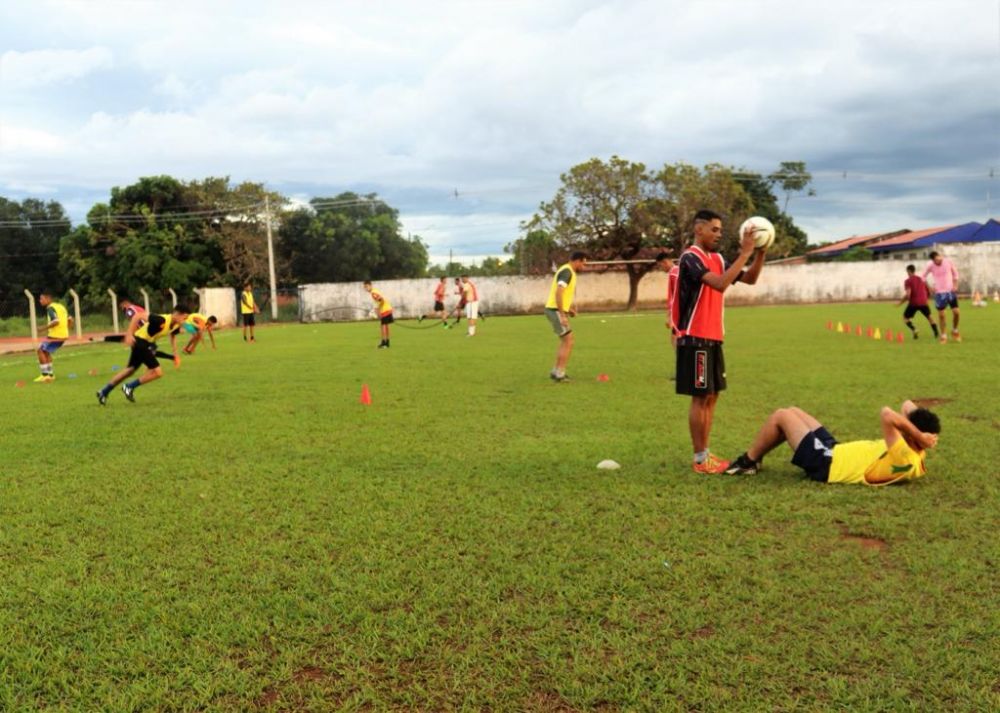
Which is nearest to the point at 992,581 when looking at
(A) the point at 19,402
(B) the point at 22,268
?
(A) the point at 19,402

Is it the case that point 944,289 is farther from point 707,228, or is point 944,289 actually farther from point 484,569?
point 484,569

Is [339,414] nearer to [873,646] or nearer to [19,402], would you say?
[19,402]

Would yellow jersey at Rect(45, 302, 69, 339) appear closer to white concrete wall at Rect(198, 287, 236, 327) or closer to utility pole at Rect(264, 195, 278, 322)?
→ white concrete wall at Rect(198, 287, 236, 327)

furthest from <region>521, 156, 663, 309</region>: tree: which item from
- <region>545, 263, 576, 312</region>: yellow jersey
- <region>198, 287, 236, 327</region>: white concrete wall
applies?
<region>545, 263, 576, 312</region>: yellow jersey

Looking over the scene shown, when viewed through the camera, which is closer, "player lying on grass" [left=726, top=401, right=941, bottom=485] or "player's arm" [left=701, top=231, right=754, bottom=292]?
"player lying on grass" [left=726, top=401, right=941, bottom=485]

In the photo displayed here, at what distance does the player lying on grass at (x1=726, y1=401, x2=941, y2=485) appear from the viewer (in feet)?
17.0

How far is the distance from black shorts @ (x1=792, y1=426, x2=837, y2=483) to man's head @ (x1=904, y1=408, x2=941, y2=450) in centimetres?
51

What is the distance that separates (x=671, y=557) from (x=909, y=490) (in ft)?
7.08

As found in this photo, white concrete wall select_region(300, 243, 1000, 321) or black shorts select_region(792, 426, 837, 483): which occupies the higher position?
white concrete wall select_region(300, 243, 1000, 321)

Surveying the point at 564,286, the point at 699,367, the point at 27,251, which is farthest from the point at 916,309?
the point at 27,251

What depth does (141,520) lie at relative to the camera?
5.00m

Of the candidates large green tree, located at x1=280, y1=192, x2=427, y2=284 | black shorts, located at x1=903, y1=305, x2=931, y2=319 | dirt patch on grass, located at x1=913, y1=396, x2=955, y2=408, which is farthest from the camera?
large green tree, located at x1=280, y1=192, x2=427, y2=284

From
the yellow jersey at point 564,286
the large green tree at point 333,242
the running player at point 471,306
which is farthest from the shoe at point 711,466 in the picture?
the large green tree at point 333,242

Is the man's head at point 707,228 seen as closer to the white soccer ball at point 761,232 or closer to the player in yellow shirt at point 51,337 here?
the white soccer ball at point 761,232
